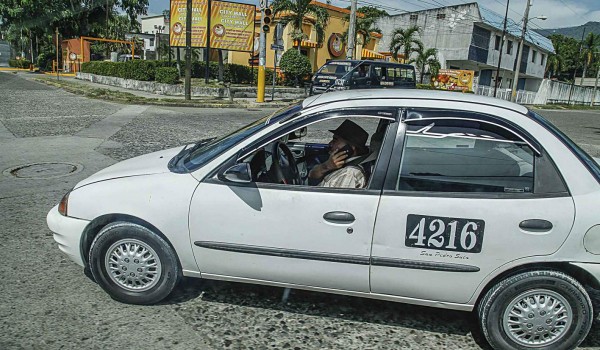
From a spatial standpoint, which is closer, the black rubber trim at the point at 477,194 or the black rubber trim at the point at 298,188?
the black rubber trim at the point at 477,194

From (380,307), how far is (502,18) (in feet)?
169

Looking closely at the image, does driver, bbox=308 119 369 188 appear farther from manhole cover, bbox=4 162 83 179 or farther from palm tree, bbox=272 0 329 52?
palm tree, bbox=272 0 329 52

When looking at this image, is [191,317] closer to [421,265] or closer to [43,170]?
[421,265]

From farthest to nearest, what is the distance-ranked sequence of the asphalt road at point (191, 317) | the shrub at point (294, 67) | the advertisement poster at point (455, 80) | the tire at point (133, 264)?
the advertisement poster at point (455, 80)
the shrub at point (294, 67)
the tire at point (133, 264)
the asphalt road at point (191, 317)

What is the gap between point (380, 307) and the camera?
332 cm

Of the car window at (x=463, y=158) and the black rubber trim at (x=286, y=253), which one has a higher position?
the car window at (x=463, y=158)

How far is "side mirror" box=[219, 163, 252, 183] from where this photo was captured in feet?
9.29

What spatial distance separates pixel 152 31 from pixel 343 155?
194 ft

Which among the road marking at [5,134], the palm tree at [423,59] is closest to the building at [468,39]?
the palm tree at [423,59]

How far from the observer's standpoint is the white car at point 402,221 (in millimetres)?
2633

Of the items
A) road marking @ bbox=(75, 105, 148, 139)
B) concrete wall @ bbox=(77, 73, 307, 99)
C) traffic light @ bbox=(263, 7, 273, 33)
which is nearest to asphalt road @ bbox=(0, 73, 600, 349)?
road marking @ bbox=(75, 105, 148, 139)

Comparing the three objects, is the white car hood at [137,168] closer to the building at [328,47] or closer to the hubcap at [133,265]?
the hubcap at [133,265]

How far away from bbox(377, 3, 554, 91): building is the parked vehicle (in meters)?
26.2

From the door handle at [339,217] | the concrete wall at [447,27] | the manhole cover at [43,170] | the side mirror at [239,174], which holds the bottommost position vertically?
the manhole cover at [43,170]
